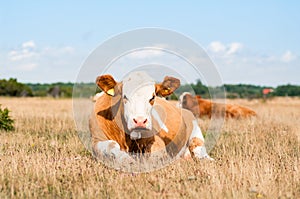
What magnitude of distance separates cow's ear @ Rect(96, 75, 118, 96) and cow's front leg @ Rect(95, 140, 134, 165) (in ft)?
2.79

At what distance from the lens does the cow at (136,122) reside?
675 centimetres

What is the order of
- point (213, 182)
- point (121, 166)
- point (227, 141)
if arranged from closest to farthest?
point (213, 182) → point (121, 166) → point (227, 141)

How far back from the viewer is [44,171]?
6.11 meters

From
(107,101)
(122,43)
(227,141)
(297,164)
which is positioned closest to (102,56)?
(122,43)

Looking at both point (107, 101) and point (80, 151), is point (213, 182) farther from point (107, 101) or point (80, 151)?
point (80, 151)

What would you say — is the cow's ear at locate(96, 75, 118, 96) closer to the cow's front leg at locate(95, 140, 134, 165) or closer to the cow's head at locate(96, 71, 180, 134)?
the cow's head at locate(96, 71, 180, 134)

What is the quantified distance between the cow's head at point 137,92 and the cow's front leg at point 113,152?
449mm

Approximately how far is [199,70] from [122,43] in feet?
4.88

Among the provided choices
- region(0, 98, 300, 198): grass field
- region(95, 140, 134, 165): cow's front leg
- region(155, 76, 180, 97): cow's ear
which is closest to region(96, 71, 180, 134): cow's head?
region(155, 76, 180, 97): cow's ear

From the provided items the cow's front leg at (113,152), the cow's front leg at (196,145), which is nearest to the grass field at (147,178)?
the cow's front leg at (113,152)

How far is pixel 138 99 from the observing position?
676 cm

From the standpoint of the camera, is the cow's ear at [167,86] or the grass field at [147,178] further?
the cow's ear at [167,86]

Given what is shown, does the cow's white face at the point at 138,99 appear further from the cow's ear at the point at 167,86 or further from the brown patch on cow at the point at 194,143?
the brown patch on cow at the point at 194,143

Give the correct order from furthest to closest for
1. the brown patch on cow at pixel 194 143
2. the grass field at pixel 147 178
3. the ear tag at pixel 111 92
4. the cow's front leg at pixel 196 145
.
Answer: the brown patch on cow at pixel 194 143
the cow's front leg at pixel 196 145
the ear tag at pixel 111 92
the grass field at pixel 147 178
